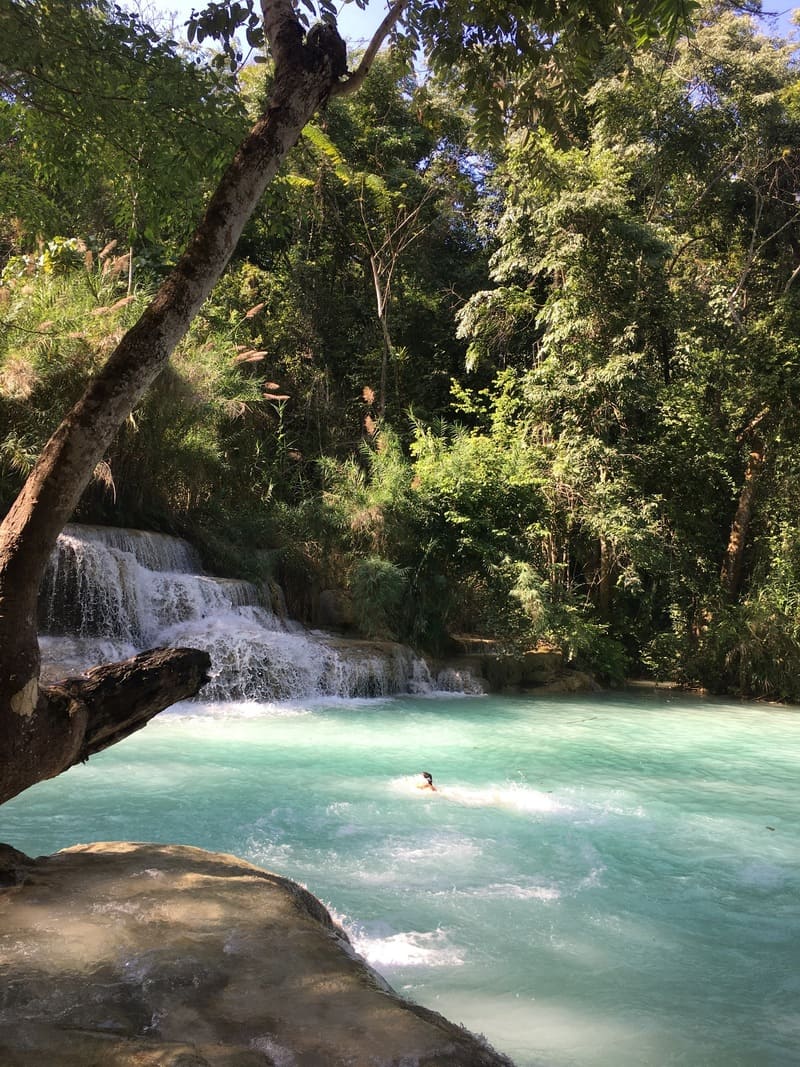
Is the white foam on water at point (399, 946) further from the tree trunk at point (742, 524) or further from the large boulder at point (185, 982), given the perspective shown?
the tree trunk at point (742, 524)

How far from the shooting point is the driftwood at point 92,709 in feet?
8.67

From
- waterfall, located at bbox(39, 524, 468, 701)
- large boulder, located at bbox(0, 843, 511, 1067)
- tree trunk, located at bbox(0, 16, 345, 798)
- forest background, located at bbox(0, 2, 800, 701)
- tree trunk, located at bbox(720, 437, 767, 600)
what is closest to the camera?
large boulder, located at bbox(0, 843, 511, 1067)

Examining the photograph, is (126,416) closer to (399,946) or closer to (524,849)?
(399,946)

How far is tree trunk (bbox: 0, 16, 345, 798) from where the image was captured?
2.62m

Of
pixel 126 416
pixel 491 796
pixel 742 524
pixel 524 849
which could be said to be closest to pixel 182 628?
pixel 491 796

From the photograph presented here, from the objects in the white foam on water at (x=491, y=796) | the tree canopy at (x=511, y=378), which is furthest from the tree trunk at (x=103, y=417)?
the tree canopy at (x=511, y=378)

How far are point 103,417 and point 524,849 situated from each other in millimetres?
3780

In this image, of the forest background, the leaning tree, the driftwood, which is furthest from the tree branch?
the forest background

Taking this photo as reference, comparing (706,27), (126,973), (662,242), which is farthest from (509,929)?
(706,27)

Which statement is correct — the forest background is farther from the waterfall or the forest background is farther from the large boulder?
the large boulder

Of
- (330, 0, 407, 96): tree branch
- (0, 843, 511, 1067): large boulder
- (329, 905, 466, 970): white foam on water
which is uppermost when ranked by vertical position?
(330, 0, 407, 96): tree branch

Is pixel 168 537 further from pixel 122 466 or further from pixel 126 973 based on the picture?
pixel 126 973

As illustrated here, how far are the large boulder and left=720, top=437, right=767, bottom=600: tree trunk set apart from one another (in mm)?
13014

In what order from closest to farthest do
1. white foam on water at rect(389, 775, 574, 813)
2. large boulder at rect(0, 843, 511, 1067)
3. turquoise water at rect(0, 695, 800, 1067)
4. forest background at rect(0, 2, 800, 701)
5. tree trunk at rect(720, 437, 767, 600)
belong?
large boulder at rect(0, 843, 511, 1067) < turquoise water at rect(0, 695, 800, 1067) < white foam on water at rect(389, 775, 574, 813) < forest background at rect(0, 2, 800, 701) < tree trunk at rect(720, 437, 767, 600)
